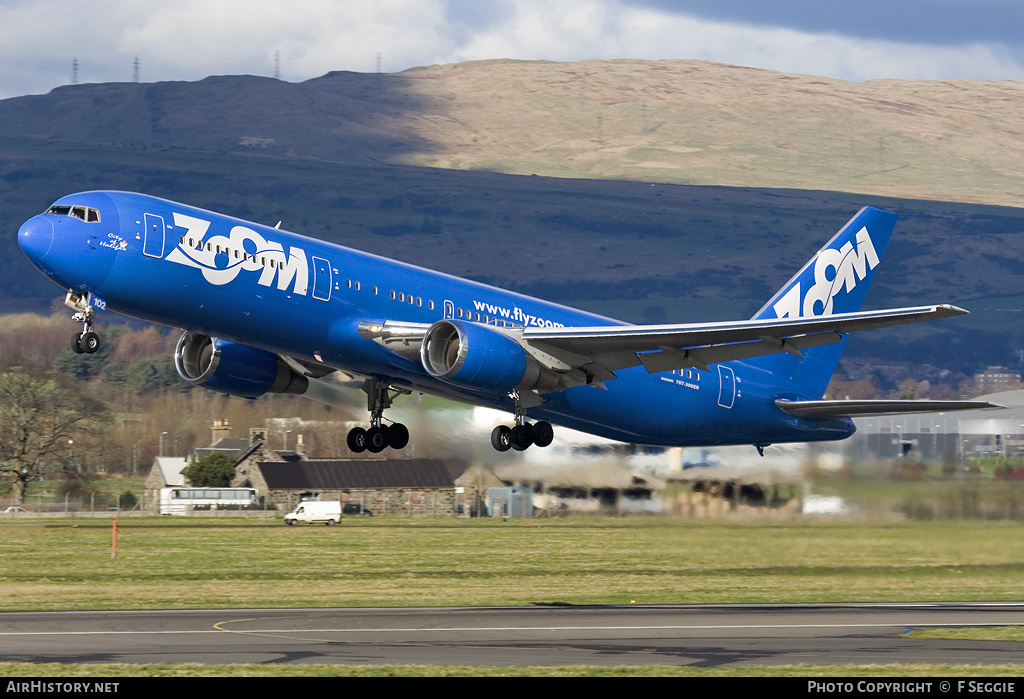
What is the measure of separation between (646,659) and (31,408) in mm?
68834

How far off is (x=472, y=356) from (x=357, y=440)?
6.98 metres

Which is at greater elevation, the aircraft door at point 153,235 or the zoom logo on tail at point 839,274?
the zoom logo on tail at point 839,274

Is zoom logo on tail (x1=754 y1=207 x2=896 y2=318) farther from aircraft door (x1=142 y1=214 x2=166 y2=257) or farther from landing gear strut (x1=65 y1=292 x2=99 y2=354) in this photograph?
landing gear strut (x1=65 y1=292 x2=99 y2=354)

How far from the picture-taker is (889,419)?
44594 millimetres

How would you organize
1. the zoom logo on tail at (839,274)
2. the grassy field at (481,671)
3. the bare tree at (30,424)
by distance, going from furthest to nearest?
the bare tree at (30,424)
the zoom logo on tail at (839,274)
the grassy field at (481,671)

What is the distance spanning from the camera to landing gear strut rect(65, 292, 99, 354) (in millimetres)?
31016

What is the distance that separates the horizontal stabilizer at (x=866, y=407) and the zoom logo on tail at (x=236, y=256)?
1611 cm

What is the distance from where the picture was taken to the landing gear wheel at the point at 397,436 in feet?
129

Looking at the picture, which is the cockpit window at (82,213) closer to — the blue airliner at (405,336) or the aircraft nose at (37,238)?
the blue airliner at (405,336)

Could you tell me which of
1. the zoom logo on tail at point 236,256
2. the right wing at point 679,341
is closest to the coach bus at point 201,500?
the right wing at point 679,341

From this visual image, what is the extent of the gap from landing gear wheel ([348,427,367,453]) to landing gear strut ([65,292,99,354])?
9049mm

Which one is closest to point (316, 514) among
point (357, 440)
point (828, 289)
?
point (357, 440)

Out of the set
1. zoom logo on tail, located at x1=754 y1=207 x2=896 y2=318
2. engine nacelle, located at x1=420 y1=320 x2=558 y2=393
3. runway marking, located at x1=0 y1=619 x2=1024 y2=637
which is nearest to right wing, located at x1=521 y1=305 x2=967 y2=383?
engine nacelle, located at x1=420 y1=320 x2=558 y2=393

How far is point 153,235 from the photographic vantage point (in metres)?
31.0
